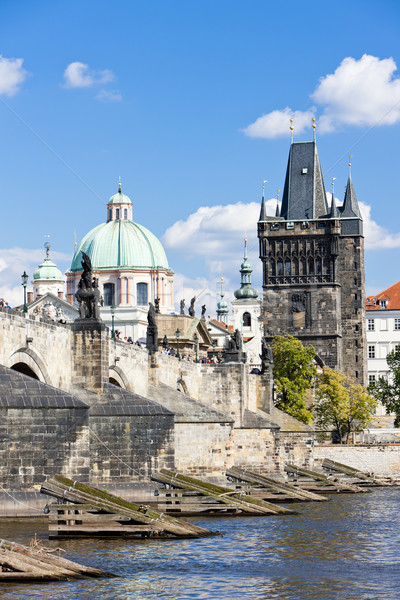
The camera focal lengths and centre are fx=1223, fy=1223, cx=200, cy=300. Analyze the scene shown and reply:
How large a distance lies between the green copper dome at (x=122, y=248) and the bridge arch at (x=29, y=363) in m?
87.1

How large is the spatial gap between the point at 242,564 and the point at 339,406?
222 feet

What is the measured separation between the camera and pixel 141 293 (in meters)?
131

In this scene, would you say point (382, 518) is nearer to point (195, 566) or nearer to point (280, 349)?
point (195, 566)

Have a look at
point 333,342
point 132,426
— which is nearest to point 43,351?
point 132,426

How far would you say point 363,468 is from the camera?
280ft

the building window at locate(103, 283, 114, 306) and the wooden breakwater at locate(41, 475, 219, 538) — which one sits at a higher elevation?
the building window at locate(103, 283, 114, 306)

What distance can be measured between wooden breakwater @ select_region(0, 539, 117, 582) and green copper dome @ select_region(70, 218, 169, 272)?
105m

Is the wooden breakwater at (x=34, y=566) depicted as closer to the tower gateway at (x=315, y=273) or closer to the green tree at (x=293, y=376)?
the green tree at (x=293, y=376)

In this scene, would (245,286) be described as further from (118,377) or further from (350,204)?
(118,377)

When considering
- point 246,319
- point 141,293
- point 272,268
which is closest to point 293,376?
point 272,268

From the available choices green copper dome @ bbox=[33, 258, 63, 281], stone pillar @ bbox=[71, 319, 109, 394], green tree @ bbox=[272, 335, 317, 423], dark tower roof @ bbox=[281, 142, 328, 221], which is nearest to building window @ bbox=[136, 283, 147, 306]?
green copper dome @ bbox=[33, 258, 63, 281]

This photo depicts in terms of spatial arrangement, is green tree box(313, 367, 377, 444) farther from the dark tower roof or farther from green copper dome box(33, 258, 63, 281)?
green copper dome box(33, 258, 63, 281)

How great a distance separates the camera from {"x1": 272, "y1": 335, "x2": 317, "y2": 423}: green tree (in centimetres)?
9038

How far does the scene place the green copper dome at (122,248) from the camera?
429 ft
